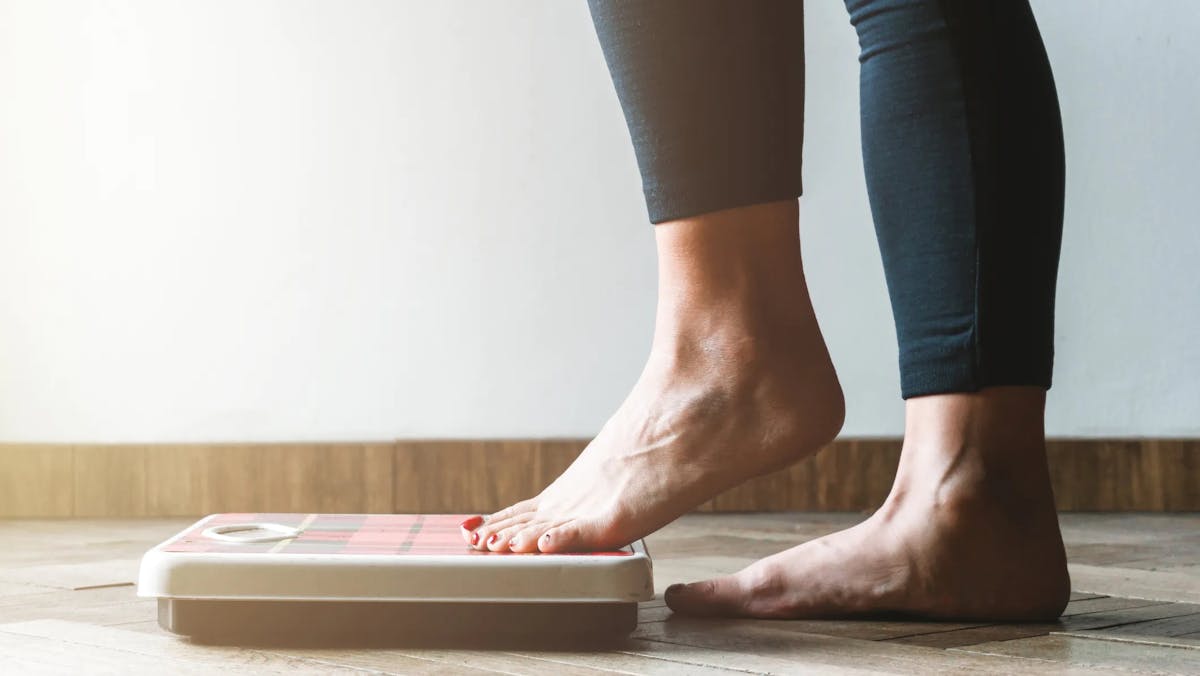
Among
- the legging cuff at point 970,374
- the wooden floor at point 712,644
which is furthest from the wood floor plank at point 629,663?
the legging cuff at point 970,374

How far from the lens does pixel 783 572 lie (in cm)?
74

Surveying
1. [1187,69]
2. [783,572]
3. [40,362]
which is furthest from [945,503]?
[40,362]

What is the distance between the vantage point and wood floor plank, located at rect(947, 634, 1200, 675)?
0.58 m

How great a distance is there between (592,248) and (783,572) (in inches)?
37.9

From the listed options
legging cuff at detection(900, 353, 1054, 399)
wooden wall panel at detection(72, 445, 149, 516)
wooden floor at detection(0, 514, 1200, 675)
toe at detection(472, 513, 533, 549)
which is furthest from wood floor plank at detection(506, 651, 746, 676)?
wooden wall panel at detection(72, 445, 149, 516)

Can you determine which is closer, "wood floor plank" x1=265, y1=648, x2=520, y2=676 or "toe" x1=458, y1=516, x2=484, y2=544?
"wood floor plank" x1=265, y1=648, x2=520, y2=676

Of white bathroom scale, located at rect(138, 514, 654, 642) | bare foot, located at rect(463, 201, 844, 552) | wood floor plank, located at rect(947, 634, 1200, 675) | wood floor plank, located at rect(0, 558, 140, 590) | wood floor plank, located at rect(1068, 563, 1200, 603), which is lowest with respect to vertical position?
wood floor plank, located at rect(1068, 563, 1200, 603)

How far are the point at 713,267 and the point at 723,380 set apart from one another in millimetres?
67

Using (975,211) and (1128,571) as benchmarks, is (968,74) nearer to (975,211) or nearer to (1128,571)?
(975,211)

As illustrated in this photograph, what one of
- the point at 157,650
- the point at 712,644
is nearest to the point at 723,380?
the point at 712,644

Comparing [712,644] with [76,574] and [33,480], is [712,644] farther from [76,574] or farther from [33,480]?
[33,480]

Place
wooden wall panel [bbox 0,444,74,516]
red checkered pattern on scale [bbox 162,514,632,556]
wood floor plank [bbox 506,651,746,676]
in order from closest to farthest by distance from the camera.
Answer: wood floor plank [bbox 506,651,746,676] → red checkered pattern on scale [bbox 162,514,632,556] → wooden wall panel [bbox 0,444,74,516]

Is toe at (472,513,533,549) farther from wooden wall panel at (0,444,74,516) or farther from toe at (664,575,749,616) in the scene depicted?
wooden wall panel at (0,444,74,516)

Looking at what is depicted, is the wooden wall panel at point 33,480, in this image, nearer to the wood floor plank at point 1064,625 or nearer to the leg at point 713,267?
the leg at point 713,267
